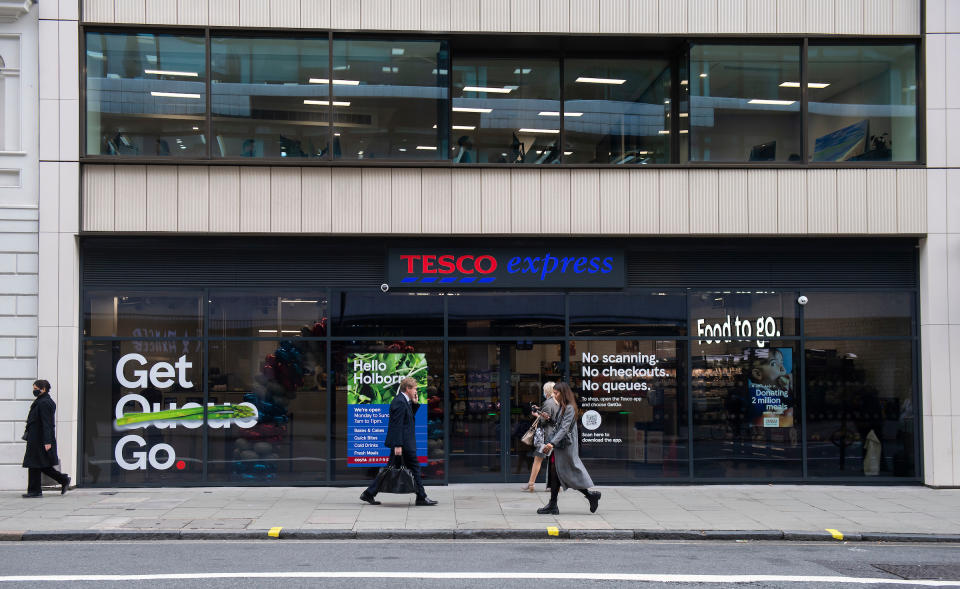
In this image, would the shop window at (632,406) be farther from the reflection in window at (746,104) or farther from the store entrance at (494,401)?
the reflection in window at (746,104)

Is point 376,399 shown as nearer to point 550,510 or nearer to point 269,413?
point 269,413

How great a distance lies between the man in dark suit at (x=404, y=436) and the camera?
1345cm

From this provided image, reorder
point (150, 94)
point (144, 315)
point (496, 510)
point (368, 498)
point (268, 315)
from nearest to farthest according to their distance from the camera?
point (496, 510), point (368, 498), point (150, 94), point (144, 315), point (268, 315)

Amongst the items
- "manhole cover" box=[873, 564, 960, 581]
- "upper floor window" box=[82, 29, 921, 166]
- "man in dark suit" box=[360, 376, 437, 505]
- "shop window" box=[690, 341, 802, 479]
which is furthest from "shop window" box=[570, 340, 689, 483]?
"manhole cover" box=[873, 564, 960, 581]

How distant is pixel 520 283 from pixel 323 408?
384 centimetres

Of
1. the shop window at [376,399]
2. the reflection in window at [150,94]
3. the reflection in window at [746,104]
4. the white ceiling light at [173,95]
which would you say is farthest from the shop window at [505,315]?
the white ceiling light at [173,95]

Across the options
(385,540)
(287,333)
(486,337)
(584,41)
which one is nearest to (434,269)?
(486,337)

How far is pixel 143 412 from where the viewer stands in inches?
610

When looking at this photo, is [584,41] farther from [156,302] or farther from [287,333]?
[156,302]

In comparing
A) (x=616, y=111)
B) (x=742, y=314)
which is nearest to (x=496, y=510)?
(x=742, y=314)

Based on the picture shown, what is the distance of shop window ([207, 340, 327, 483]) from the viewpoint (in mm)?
15594

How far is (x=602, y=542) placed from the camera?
11430 millimetres

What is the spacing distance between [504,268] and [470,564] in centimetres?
681

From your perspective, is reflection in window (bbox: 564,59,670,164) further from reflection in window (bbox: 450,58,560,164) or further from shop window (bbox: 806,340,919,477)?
shop window (bbox: 806,340,919,477)
